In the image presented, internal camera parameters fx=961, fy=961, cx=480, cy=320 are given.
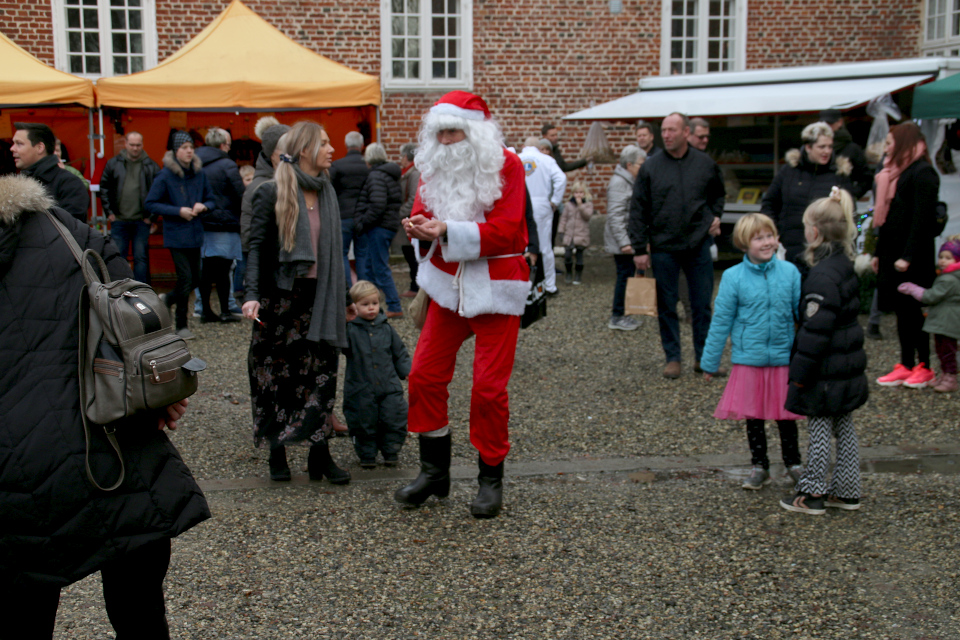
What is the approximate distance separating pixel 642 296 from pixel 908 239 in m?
1.99

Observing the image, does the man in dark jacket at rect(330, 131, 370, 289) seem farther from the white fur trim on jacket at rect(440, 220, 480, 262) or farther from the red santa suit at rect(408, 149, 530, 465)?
the white fur trim on jacket at rect(440, 220, 480, 262)

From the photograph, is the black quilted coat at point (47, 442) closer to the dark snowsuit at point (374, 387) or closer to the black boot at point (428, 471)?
the black boot at point (428, 471)

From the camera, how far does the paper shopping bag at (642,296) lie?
7.69 m

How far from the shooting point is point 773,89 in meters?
12.9

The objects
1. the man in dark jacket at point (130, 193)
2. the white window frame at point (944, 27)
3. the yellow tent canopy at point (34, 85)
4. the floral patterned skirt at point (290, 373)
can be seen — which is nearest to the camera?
the floral patterned skirt at point (290, 373)

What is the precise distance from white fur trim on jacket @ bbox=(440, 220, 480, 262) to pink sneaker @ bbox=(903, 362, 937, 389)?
412cm

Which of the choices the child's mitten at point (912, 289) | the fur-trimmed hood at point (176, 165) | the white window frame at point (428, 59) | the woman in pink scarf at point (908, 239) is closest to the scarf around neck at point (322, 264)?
the woman in pink scarf at point (908, 239)

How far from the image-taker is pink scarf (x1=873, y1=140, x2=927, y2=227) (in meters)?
6.90

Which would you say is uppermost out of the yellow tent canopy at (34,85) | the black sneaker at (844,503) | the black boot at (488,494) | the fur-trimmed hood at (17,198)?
the yellow tent canopy at (34,85)

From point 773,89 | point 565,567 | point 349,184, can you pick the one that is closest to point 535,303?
point 565,567

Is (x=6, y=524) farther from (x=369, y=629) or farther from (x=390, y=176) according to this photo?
(x=390, y=176)

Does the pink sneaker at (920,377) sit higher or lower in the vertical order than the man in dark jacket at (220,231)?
lower

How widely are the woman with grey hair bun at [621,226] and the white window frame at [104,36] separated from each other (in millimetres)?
8934

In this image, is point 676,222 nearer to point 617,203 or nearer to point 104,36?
point 617,203
